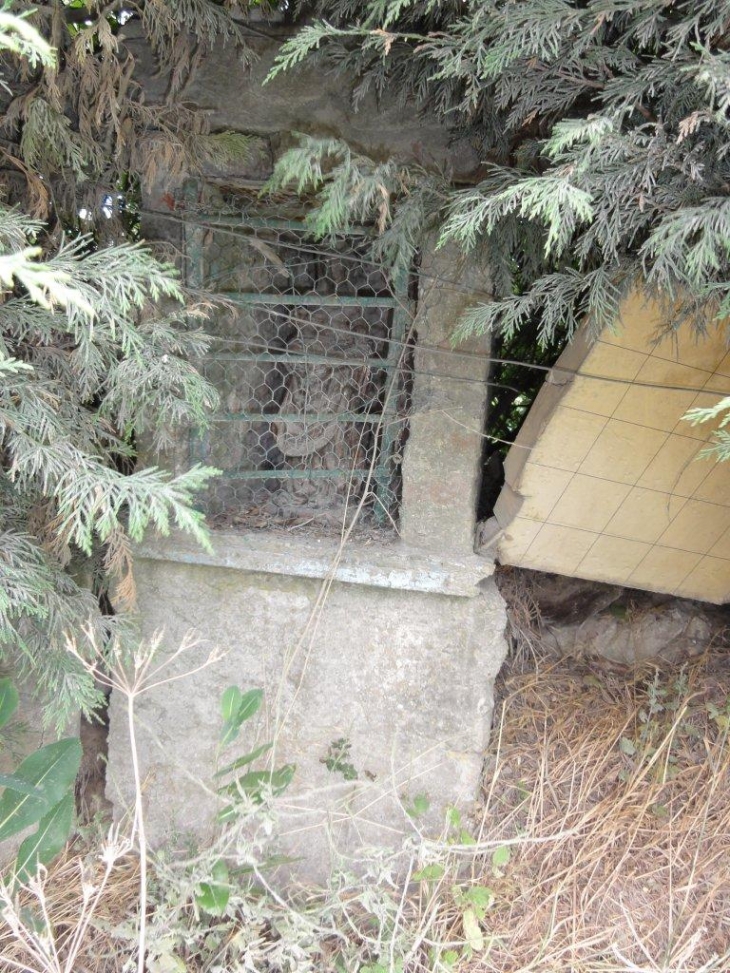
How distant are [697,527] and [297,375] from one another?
1.39 m

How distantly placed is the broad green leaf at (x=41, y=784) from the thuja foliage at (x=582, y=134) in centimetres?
153

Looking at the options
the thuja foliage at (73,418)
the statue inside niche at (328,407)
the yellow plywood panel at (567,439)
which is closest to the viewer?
the thuja foliage at (73,418)

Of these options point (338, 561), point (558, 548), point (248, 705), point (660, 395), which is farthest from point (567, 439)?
point (248, 705)

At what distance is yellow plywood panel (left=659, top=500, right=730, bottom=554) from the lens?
2229 millimetres

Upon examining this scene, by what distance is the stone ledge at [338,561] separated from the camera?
2291mm

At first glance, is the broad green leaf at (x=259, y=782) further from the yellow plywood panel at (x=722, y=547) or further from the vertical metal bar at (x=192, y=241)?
the yellow plywood panel at (x=722, y=547)

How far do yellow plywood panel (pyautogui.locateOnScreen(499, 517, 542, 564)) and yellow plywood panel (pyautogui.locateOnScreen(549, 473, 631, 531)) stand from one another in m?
0.07

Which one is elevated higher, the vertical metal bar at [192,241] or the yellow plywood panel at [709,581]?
the vertical metal bar at [192,241]

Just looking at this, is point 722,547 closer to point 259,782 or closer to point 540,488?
point 540,488

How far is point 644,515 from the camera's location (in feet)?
→ 7.38

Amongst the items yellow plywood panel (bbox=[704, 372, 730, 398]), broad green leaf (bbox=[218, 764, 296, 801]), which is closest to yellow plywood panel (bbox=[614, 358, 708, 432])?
yellow plywood panel (bbox=[704, 372, 730, 398])

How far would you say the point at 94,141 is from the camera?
74.9 inches

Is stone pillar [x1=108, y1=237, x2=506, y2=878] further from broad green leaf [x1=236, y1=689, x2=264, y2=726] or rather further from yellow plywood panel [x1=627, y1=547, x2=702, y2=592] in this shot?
yellow plywood panel [x1=627, y1=547, x2=702, y2=592]

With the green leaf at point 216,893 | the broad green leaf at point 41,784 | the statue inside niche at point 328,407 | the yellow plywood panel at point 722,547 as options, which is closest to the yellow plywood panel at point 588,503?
the yellow plywood panel at point 722,547
